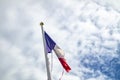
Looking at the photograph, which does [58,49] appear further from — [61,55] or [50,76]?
[50,76]

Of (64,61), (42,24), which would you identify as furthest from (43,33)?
(64,61)

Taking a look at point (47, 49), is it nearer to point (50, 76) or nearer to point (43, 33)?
point (43, 33)

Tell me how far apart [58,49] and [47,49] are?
1322mm

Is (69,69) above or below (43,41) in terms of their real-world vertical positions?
below

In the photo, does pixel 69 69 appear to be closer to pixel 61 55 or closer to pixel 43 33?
pixel 61 55

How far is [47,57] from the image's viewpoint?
35344mm

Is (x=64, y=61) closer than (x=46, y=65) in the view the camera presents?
No

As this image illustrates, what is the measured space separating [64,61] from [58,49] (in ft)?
5.68

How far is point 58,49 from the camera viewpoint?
125 feet

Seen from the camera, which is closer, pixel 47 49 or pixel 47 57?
pixel 47 57

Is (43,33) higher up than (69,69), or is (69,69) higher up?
(43,33)

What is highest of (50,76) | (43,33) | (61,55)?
(43,33)

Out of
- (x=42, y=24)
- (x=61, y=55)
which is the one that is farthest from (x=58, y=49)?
(x=42, y=24)

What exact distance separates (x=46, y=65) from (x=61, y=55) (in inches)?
128
